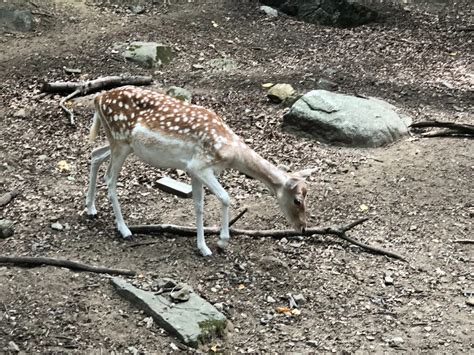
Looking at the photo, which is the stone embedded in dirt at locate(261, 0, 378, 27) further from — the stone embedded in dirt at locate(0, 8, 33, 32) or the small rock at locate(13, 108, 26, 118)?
the small rock at locate(13, 108, 26, 118)

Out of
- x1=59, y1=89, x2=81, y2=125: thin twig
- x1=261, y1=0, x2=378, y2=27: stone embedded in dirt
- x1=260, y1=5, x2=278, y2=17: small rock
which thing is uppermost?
x1=261, y1=0, x2=378, y2=27: stone embedded in dirt

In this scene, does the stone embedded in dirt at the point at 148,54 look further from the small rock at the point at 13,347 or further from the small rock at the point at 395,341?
the small rock at the point at 395,341

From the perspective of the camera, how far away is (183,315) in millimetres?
5289

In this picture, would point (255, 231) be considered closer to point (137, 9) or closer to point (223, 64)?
point (223, 64)

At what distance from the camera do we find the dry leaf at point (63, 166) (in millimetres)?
7835

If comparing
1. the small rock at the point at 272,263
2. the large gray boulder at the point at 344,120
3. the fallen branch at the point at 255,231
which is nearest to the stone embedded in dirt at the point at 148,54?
the large gray boulder at the point at 344,120

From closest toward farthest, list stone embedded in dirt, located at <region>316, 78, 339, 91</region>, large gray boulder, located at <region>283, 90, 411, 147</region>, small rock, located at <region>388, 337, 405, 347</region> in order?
small rock, located at <region>388, 337, 405, 347</region> → large gray boulder, located at <region>283, 90, 411, 147</region> → stone embedded in dirt, located at <region>316, 78, 339, 91</region>

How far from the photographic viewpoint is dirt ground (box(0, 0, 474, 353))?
539 centimetres

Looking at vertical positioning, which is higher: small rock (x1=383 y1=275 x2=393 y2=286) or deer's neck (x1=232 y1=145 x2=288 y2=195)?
deer's neck (x1=232 y1=145 x2=288 y2=195)

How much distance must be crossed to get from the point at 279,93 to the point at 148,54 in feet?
7.88

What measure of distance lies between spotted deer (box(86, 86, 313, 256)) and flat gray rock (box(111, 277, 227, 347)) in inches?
34.5

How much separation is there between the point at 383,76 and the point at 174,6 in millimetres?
4370

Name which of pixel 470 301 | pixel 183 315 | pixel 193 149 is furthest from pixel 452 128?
pixel 183 315

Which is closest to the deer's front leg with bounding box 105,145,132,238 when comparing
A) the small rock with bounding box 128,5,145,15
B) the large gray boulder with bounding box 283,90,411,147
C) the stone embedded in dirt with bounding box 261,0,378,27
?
the large gray boulder with bounding box 283,90,411,147
